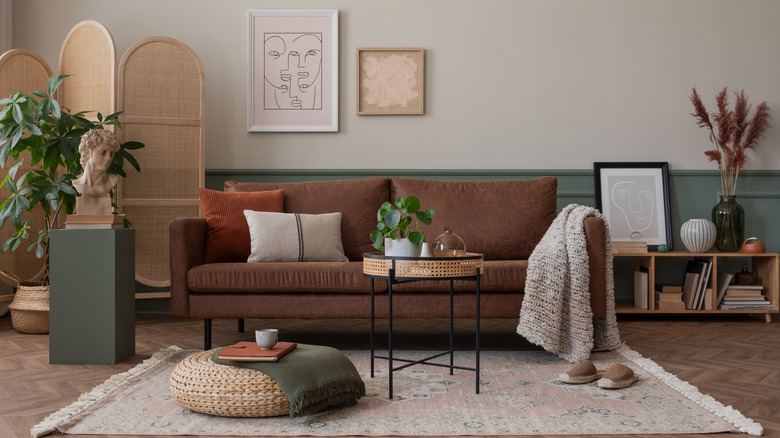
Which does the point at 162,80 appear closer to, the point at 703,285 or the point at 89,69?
the point at 89,69

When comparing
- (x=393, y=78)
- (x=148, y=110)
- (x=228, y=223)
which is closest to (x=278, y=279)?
(x=228, y=223)

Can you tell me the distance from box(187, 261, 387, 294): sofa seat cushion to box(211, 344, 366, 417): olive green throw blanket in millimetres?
861

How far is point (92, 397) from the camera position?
2.43 metres

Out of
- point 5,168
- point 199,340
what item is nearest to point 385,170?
point 199,340

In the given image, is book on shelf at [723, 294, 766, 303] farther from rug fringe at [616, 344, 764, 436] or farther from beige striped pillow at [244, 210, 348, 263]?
beige striped pillow at [244, 210, 348, 263]

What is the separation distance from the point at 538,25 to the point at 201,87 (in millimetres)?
2328

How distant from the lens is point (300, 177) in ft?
15.5

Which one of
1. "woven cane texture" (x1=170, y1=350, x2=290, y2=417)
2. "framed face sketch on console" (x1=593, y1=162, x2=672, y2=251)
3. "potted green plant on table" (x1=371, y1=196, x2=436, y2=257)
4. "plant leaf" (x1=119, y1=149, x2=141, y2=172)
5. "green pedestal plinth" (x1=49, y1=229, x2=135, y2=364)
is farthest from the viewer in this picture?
"framed face sketch on console" (x1=593, y1=162, x2=672, y2=251)

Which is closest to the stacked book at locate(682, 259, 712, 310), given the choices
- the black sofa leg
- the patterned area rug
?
the patterned area rug

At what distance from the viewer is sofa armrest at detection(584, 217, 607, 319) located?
320 centimetres

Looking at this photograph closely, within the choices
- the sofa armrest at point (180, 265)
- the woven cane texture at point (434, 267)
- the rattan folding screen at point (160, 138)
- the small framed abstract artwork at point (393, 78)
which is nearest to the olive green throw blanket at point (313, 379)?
the woven cane texture at point (434, 267)

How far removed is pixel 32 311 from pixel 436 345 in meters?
2.34

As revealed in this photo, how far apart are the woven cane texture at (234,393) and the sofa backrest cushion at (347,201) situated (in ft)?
5.59

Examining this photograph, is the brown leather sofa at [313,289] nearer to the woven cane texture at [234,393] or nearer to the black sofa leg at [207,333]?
the black sofa leg at [207,333]
